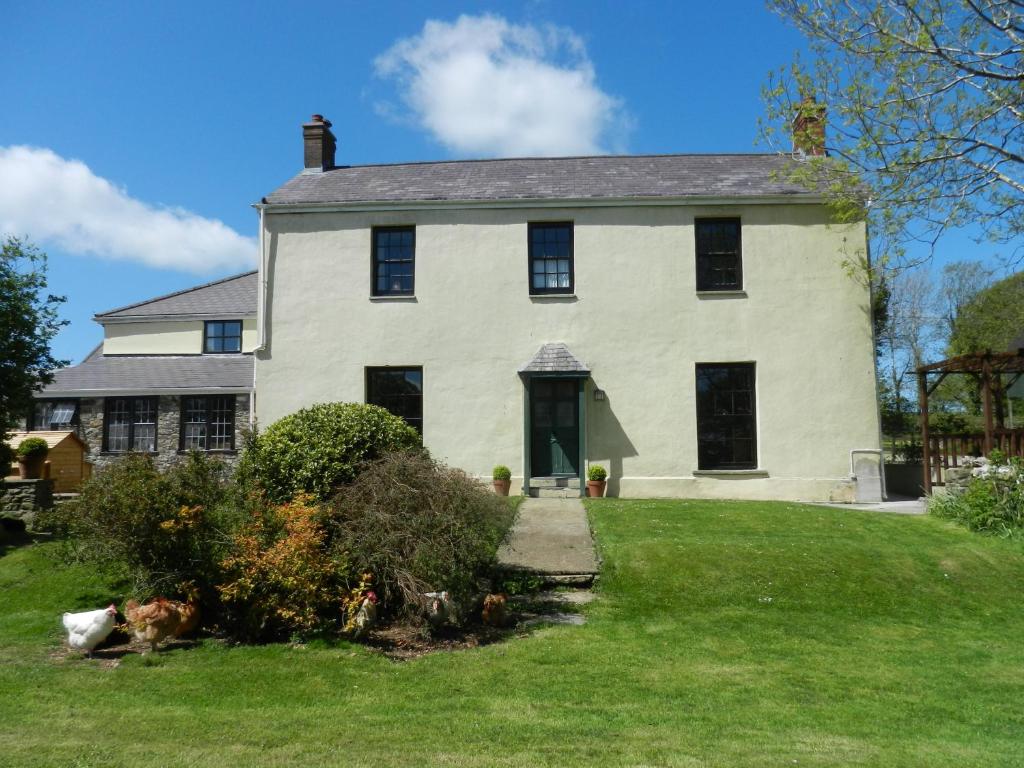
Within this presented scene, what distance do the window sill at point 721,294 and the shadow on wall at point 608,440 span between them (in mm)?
3159

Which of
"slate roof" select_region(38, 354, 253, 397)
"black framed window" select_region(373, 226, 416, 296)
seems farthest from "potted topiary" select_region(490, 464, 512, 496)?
"slate roof" select_region(38, 354, 253, 397)

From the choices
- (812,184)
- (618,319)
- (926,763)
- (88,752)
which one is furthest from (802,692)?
(812,184)

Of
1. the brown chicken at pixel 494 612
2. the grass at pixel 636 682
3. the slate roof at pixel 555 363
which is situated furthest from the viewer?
Result: the slate roof at pixel 555 363

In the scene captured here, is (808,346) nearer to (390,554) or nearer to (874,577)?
(874,577)

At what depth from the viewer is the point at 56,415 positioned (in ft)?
79.0

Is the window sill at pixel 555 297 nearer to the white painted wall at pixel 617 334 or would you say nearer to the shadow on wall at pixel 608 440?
the white painted wall at pixel 617 334

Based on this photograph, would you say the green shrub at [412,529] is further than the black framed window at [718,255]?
No

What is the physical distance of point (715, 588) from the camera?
366 inches

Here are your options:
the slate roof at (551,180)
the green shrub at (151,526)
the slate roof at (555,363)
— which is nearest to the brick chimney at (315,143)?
the slate roof at (551,180)


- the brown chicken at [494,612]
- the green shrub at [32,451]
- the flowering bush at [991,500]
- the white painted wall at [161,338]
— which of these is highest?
the white painted wall at [161,338]

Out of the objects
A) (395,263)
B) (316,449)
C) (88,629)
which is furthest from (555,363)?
(88,629)

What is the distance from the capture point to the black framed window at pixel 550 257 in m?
16.9

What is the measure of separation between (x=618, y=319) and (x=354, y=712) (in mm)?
12263

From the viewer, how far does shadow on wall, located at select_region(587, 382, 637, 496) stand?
16328 mm
